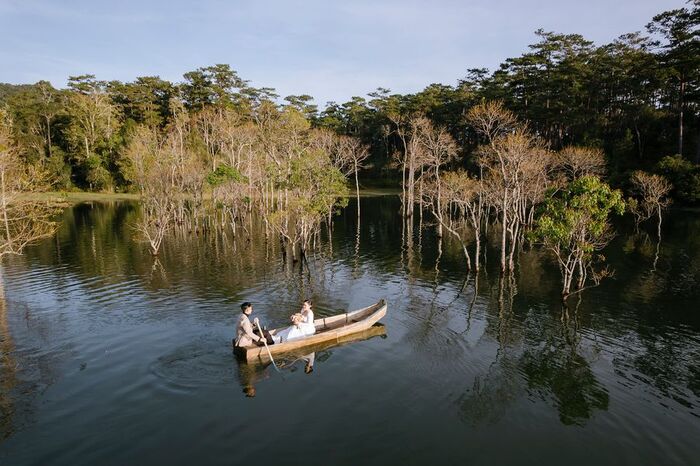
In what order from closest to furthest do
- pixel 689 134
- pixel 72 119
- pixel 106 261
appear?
pixel 106 261
pixel 689 134
pixel 72 119

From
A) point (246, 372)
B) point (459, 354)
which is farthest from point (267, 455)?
point (459, 354)

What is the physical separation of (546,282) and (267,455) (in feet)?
98.6

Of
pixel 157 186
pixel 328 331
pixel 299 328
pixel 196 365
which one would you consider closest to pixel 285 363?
pixel 299 328

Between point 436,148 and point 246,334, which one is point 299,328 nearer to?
point 246,334

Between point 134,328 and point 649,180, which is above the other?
point 649,180

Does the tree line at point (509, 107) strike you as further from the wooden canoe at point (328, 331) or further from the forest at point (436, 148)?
the wooden canoe at point (328, 331)

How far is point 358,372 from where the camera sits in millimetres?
22938

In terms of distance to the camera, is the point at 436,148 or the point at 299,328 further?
the point at 436,148

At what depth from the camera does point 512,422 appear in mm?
18594

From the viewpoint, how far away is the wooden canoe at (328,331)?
2323 cm

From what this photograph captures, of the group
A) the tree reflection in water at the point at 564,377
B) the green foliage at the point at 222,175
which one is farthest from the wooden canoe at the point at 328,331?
the green foliage at the point at 222,175

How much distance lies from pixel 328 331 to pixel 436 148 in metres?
38.2

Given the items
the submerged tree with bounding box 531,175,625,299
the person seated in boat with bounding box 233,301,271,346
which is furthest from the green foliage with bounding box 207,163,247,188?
the submerged tree with bounding box 531,175,625,299

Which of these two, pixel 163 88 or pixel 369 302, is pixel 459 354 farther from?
pixel 163 88
